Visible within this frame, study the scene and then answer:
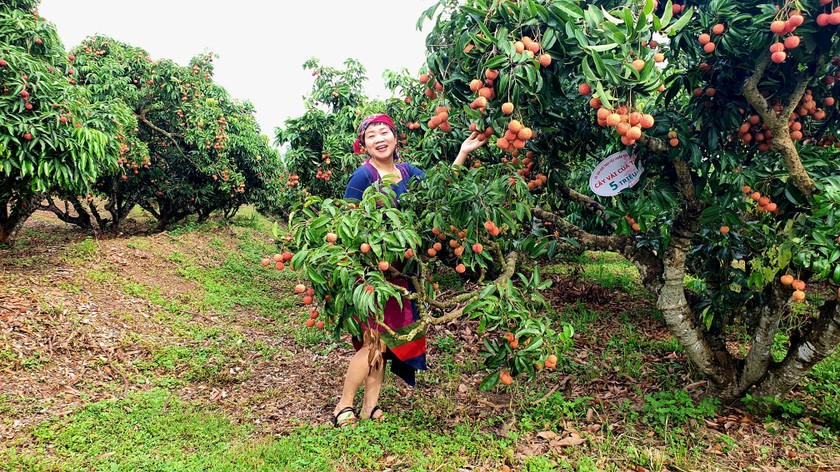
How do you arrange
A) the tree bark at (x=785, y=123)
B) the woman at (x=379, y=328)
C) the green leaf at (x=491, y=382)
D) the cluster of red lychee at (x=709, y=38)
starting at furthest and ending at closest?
the woman at (x=379, y=328)
the green leaf at (x=491, y=382)
the tree bark at (x=785, y=123)
the cluster of red lychee at (x=709, y=38)

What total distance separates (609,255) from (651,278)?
4968 millimetres

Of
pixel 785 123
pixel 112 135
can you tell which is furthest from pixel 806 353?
pixel 112 135

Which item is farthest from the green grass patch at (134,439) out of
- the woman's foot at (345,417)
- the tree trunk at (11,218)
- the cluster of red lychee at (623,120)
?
the tree trunk at (11,218)

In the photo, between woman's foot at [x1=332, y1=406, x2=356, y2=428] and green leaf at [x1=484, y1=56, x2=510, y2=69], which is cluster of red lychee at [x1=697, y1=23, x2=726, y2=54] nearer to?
green leaf at [x1=484, y1=56, x2=510, y2=69]

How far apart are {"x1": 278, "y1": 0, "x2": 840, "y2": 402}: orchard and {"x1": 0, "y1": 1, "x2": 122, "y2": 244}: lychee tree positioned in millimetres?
3461

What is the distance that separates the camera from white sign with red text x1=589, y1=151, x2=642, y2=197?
2543mm

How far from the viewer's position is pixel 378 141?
2.97 m

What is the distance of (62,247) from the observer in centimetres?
682

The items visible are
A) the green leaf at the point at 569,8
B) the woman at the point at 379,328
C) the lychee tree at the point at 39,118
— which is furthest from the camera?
the lychee tree at the point at 39,118

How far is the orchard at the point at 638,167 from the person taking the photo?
1.89 meters

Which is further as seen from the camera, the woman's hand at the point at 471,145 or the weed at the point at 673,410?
the weed at the point at 673,410

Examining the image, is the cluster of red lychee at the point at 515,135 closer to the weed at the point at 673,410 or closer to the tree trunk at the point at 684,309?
the tree trunk at the point at 684,309

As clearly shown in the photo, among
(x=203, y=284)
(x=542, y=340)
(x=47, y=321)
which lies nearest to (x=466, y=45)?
(x=542, y=340)

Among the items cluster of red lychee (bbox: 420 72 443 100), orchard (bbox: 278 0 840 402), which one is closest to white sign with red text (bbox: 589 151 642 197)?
orchard (bbox: 278 0 840 402)
